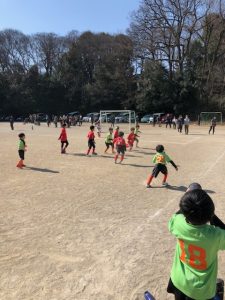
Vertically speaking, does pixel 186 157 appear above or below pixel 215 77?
below

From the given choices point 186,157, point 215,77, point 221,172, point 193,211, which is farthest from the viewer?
point 215,77

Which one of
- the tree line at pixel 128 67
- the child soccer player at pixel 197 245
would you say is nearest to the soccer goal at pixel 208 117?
the tree line at pixel 128 67

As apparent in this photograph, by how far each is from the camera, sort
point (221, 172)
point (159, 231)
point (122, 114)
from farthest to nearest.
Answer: point (122, 114), point (221, 172), point (159, 231)

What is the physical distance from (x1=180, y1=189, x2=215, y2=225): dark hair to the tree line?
2093 inches

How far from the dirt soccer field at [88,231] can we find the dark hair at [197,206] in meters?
2.17

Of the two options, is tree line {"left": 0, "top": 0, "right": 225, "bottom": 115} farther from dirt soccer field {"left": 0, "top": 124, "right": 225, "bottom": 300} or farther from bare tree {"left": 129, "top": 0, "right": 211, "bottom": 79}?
dirt soccer field {"left": 0, "top": 124, "right": 225, "bottom": 300}

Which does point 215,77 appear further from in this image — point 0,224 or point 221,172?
point 0,224

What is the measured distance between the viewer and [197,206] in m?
3.11

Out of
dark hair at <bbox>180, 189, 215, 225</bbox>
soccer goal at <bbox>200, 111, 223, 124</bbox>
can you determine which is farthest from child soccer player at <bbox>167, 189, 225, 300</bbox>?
soccer goal at <bbox>200, 111, 223, 124</bbox>

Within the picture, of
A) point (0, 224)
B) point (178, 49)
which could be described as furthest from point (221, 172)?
point (178, 49)

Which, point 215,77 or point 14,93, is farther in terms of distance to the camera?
point 14,93

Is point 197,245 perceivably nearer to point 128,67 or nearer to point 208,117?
point 208,117

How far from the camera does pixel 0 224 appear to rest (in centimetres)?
782

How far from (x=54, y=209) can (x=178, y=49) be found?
49.6 meters
